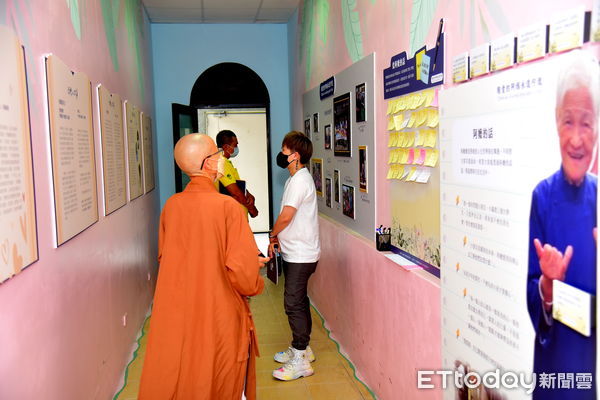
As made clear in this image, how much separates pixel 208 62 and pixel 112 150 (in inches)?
147

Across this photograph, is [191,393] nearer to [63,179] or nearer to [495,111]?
[63,179]

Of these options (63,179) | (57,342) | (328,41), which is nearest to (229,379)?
(57,342)

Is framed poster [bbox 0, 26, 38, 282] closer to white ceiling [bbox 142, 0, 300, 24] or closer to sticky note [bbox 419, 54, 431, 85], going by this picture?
sticky note [bbox 419, 54, 431, 85]

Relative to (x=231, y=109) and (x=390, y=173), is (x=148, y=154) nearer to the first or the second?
(x=231, y=109)

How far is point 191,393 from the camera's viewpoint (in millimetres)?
2402

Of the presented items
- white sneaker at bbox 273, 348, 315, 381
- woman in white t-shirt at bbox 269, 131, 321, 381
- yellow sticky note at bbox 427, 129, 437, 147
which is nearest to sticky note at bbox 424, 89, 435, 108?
A: yellow sticky note at bbox 427, 129, 437, 147

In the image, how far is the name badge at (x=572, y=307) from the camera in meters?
1.32

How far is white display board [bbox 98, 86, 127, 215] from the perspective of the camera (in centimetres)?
337

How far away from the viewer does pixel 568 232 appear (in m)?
1.41

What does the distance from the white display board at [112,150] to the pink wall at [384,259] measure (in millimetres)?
1663

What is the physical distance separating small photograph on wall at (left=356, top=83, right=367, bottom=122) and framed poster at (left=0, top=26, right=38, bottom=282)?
2.03m

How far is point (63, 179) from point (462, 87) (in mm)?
1747
